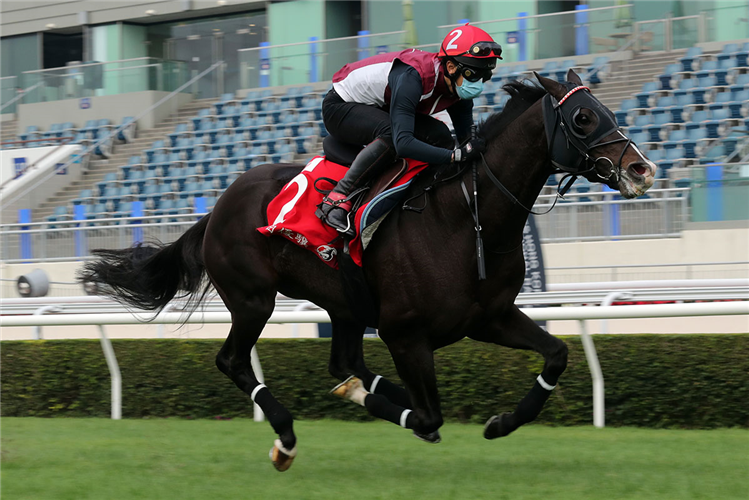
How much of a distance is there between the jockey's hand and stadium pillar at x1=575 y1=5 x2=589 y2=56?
417 inches

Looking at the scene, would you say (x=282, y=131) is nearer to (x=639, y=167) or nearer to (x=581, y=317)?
(x=581, y=317)

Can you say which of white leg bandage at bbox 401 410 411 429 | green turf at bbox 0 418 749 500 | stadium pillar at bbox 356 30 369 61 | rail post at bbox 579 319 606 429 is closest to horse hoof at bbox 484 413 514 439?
green turf at bbox 0 418 749 500

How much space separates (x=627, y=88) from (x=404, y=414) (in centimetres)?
1008

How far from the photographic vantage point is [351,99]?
4.22 metres

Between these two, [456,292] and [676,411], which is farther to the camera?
[676,411]

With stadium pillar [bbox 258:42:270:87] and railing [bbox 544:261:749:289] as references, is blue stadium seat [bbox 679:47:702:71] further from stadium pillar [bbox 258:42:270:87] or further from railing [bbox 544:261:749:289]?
stadium pillar [bbox 258:42:270:87]

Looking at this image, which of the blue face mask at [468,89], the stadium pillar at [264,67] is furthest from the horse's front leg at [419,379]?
the stadium pillar at [264,67]

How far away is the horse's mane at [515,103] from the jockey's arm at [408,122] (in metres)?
0.21

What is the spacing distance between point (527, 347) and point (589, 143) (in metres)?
0.90

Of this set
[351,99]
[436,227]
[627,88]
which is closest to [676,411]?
[436,227]

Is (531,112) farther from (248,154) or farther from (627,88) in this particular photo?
(248,154)

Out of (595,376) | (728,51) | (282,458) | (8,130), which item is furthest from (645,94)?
(8,130)

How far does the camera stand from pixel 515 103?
152 inches

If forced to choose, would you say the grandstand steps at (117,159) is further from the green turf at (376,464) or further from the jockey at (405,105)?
the jockey at (405,105)
